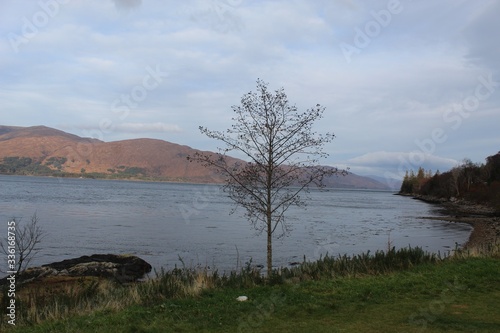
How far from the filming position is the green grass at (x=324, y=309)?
7145 mm

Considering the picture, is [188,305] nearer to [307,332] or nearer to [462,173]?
[307,332]

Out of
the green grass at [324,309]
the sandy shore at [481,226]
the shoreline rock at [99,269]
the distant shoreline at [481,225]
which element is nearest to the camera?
the green grass at [324,309]

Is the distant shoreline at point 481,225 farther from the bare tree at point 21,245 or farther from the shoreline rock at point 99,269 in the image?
the bare tree at point 21,245

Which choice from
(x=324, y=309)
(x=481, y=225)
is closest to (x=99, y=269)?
(x=324, y=309)

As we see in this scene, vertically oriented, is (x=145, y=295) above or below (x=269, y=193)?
below

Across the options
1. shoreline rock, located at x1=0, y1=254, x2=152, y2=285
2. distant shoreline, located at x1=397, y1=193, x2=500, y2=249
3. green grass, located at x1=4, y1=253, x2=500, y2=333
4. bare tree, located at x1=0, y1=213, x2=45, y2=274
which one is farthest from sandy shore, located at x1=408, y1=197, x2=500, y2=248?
bare tree, located at x1=0, y1=213, x2=45, y2=274

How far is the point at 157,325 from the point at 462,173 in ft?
395

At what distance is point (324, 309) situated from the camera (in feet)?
26.8

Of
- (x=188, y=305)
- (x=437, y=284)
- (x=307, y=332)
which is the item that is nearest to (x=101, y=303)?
(x=188, y=305)

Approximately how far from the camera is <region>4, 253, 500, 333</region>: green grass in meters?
7.14

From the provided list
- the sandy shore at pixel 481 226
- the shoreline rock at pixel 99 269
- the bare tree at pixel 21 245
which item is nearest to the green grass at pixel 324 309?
the bare tree at pixel 21 245

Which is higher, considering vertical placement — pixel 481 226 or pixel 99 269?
pixel 481 226

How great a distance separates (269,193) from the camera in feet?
37.6

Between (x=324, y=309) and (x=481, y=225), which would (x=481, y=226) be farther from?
(x=324, y=309)
